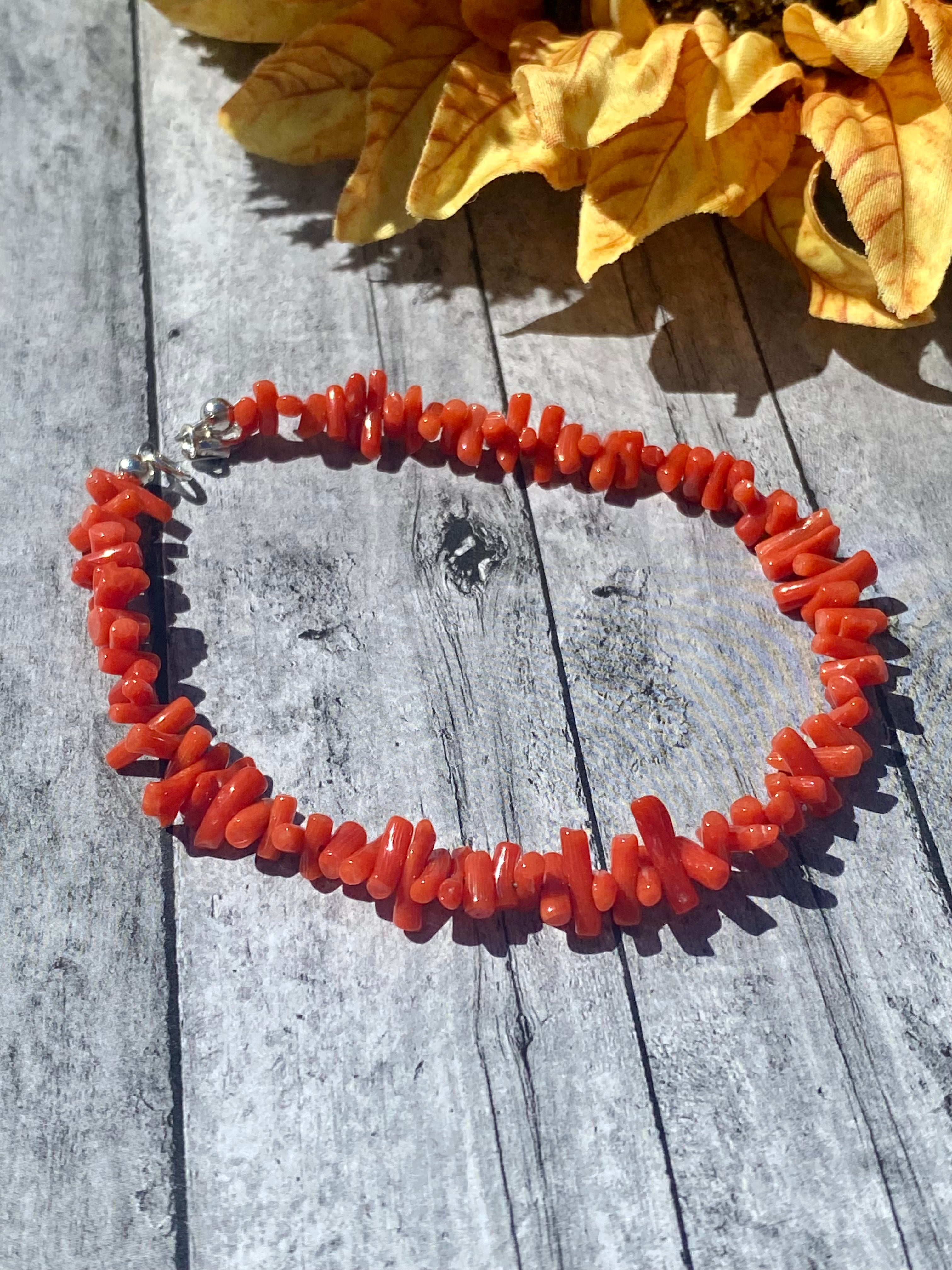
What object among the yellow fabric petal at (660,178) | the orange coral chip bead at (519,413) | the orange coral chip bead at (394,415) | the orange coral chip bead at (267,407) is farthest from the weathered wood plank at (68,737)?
the yellow fabric petal at (660,178)

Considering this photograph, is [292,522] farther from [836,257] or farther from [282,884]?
[836,257]

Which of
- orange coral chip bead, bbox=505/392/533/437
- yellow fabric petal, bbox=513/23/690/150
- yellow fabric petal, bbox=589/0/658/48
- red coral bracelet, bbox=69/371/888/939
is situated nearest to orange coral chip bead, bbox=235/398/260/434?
red coral bracelet, bbox=69/371/888/939

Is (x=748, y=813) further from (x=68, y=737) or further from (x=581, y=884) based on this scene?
(x=68, y=737)

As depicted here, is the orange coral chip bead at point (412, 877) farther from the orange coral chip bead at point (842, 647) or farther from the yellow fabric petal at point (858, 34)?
the yellow fabric petal at point (858, 34)

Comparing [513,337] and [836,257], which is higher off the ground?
[836,257]

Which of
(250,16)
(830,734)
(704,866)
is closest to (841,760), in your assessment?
(830,734)

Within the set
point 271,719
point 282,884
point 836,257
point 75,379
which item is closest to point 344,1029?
point 282,884

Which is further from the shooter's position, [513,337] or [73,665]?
[513,337]
